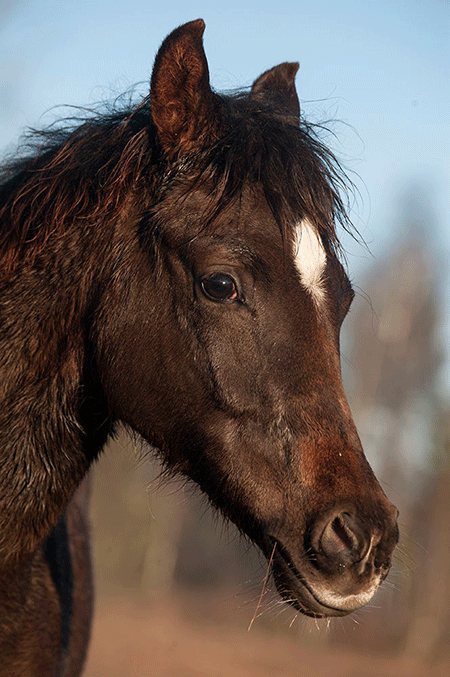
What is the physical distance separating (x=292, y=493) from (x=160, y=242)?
118 centimetres

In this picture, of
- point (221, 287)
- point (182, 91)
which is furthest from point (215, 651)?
point (182, 91)

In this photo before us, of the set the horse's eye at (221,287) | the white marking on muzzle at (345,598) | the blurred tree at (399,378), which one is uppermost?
A: the horse's eye at (221,287)

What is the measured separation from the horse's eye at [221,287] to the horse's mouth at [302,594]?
963 millimetres

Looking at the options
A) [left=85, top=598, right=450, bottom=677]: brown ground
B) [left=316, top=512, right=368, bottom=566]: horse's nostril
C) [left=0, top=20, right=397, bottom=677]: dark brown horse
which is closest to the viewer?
[left=316, top=512, right=368, bottom=566]: horse's nostril

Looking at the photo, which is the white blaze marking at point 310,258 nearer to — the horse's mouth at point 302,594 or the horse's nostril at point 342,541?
the horse's nostril at point 342,541

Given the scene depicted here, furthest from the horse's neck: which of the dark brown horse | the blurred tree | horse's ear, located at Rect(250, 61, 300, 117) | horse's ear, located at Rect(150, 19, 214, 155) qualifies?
the blurred tree

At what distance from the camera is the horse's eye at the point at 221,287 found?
310 cm

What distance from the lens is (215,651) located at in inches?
772

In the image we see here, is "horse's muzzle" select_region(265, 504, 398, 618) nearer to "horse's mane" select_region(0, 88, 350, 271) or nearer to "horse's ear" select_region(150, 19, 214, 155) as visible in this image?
"horse's mane" select_region(0, 88, 350, 271)

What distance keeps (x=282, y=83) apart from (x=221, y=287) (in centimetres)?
175

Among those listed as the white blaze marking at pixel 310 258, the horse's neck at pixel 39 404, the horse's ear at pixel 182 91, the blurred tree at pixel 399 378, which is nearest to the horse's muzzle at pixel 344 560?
the white blaze marking at pixel 310 258

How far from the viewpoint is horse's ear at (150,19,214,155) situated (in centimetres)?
321

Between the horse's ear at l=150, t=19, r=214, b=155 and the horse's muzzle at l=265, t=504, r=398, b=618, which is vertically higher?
the horse's ear at l=150, t=19, r=214, b=155

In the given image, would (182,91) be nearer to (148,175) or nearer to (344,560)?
(148,175)
